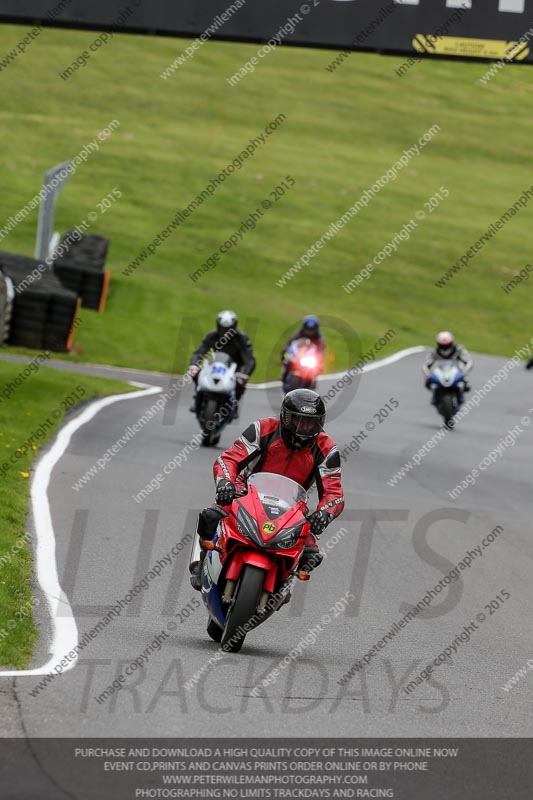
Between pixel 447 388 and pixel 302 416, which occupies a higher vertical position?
pixel 302 416

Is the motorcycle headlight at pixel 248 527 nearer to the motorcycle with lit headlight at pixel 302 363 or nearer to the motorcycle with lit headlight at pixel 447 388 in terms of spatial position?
the motorcycle with lit headlight at pixel 302 363

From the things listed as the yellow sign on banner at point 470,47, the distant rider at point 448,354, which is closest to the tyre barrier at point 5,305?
the distant rider at point 448,354

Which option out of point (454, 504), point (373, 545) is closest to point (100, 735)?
point (373, 545)

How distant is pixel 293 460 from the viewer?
8672 millimetres

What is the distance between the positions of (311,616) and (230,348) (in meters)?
9.59

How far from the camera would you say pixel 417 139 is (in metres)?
73.8

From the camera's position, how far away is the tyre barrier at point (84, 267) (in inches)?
1330

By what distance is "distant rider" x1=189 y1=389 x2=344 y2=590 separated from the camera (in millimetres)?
8188

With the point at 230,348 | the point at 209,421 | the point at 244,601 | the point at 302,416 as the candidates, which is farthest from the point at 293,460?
the point at 230,348

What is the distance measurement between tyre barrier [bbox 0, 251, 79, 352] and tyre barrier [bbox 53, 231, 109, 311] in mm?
5542

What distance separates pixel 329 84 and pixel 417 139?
8423 mm

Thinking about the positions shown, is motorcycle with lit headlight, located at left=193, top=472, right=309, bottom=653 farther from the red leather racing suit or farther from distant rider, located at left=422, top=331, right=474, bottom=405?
distant rider, located at left=422, top=331, right=474, bottom=405

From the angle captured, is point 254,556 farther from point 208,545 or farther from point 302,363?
point 302,363

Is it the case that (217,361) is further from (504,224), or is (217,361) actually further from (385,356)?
(504,224)
